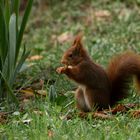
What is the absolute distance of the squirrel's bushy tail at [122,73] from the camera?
19.7ft

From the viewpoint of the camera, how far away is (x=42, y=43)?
1052cm

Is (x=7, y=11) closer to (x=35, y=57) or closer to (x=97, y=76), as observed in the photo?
(x=97, y=76)

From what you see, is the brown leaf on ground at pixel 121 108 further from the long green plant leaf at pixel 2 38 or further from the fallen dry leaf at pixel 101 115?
the long green plant leaf at pixel 2 38

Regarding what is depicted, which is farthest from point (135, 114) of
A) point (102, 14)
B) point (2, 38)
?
point (102, 14)

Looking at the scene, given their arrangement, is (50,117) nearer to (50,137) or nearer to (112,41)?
(50,137)

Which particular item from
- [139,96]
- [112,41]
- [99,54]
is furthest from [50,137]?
[112,41]

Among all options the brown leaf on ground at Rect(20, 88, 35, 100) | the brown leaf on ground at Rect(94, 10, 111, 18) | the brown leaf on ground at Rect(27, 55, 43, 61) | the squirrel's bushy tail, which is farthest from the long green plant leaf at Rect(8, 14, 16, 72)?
the brown leaf on ground at Rect(94, 10, 111, 18)

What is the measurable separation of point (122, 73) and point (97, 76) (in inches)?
10.2

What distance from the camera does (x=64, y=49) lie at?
9.32 m

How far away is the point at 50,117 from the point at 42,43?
514 centimetres

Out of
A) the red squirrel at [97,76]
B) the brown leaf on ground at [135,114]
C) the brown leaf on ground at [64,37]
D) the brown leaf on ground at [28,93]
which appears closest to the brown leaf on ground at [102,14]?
the brown leaf on ground at [64,37]

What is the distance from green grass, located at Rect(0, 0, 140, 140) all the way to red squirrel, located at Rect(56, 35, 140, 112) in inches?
7.9

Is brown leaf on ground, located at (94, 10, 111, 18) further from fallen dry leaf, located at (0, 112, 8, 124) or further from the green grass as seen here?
fallen dry leaf, located at (0, 112, 8, 124)

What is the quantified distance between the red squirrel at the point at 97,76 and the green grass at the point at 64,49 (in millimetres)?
200
